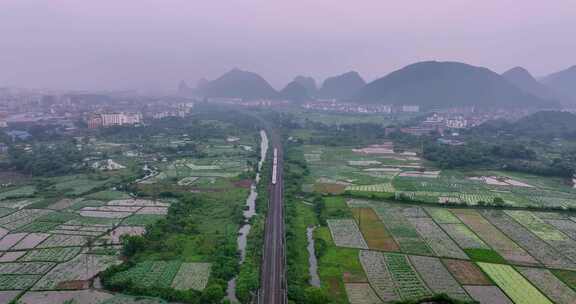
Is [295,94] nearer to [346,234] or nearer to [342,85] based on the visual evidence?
[342,85]

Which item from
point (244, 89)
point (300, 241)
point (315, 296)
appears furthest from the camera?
point (244, 89)

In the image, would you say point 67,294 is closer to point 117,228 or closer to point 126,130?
point 117,228

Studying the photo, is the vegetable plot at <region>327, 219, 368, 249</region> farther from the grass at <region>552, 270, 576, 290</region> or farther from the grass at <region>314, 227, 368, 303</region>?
the grass at <region>552, 270, 576, 290</region>

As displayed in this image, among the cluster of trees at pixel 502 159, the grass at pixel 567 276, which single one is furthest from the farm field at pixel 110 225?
the cluster of trees at pixel 502 159

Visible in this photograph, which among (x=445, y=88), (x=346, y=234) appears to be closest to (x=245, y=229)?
(x=346, y=234)

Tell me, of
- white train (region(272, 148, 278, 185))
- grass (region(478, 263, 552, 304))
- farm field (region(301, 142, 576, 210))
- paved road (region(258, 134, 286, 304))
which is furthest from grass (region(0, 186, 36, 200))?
grass (region(478, 263, 552, 304))

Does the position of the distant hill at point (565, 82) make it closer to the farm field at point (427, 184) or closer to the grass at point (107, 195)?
the farm field at point (427, 184)
